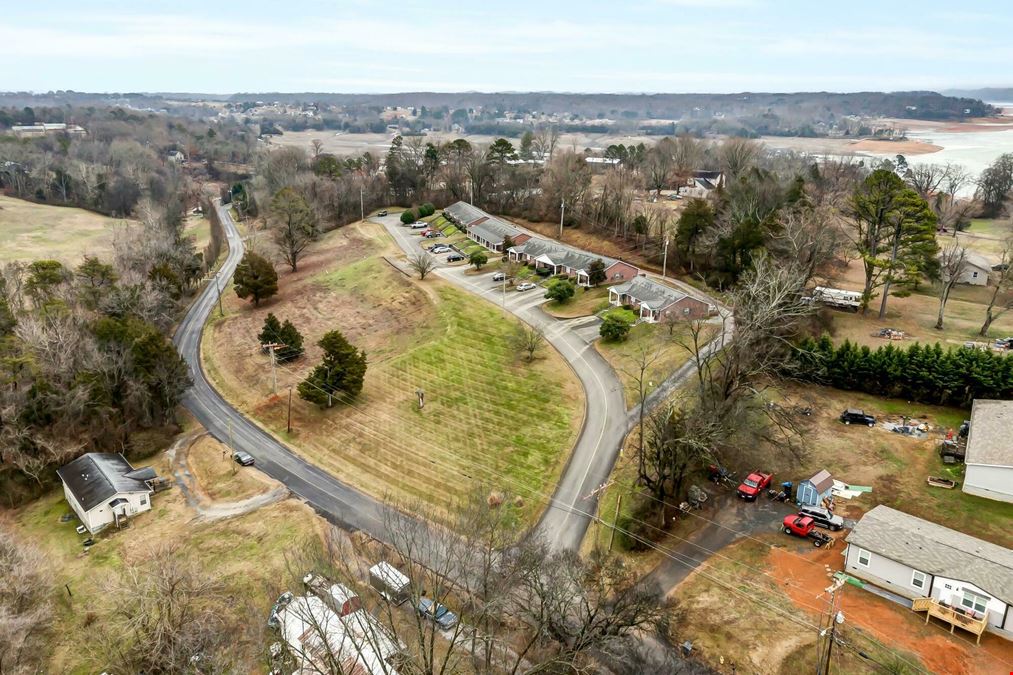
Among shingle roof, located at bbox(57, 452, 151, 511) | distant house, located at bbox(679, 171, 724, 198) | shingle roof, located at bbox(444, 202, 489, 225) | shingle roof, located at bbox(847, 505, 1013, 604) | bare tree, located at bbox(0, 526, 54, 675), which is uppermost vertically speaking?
distant house, located at bbox(679, 171, 724, 198)

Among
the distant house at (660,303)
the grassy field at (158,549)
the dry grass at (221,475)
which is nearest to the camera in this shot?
the grassy field at (158,549)

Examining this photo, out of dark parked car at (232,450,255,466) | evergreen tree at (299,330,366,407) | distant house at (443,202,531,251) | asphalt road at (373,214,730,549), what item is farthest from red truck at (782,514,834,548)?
distant house at (443,202,531,251)

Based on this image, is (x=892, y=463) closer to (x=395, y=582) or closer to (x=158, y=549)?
(x=395, y=582)

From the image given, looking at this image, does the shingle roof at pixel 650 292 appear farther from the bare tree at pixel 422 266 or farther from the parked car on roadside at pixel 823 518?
the parked car on roadside at pixel 823 518

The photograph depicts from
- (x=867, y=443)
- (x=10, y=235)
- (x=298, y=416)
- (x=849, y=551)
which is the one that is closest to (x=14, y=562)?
(x=298, y=416)

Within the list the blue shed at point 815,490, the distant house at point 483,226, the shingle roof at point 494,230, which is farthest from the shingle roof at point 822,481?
the shingle roof at point 494,230

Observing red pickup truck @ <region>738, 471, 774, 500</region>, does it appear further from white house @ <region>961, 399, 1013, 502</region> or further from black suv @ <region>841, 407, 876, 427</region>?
white house @ <region>961, 399, 1013, 502</region>
